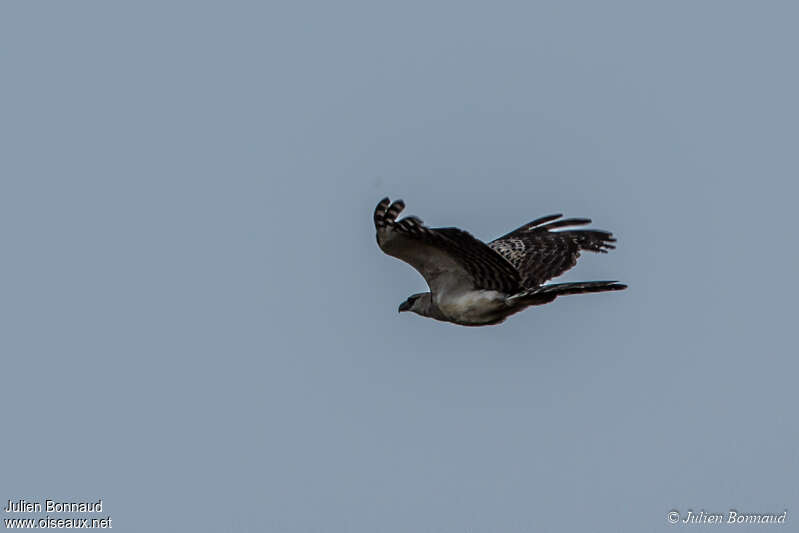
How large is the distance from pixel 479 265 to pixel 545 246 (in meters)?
2.60

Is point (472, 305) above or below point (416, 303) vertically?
below

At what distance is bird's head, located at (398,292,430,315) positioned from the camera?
1538 cm

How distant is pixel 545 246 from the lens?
54.7 ft

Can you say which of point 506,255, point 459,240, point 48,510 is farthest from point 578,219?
point 48,510

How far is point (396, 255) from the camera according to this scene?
1424 cm

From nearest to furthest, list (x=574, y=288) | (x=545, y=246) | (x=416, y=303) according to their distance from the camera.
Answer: (x=574, y=288)
(x=416, y=303)
(x=545, y=246)

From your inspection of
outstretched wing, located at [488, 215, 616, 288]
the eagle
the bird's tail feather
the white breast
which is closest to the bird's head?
the eagle

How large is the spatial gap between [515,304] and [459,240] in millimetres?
1279

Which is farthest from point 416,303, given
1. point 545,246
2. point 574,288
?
point 574,288

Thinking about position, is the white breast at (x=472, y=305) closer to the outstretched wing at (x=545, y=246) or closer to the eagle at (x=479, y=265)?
the eagle at (x=479, y=265)

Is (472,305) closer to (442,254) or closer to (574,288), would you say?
(442,254)

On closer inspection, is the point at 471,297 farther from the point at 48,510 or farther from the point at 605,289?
the point at 48,510

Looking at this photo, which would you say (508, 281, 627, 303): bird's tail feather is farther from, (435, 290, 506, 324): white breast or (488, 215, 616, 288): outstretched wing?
(488, 215, 616, 288): outstretched wing

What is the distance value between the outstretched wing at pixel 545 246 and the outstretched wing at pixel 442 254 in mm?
1193
